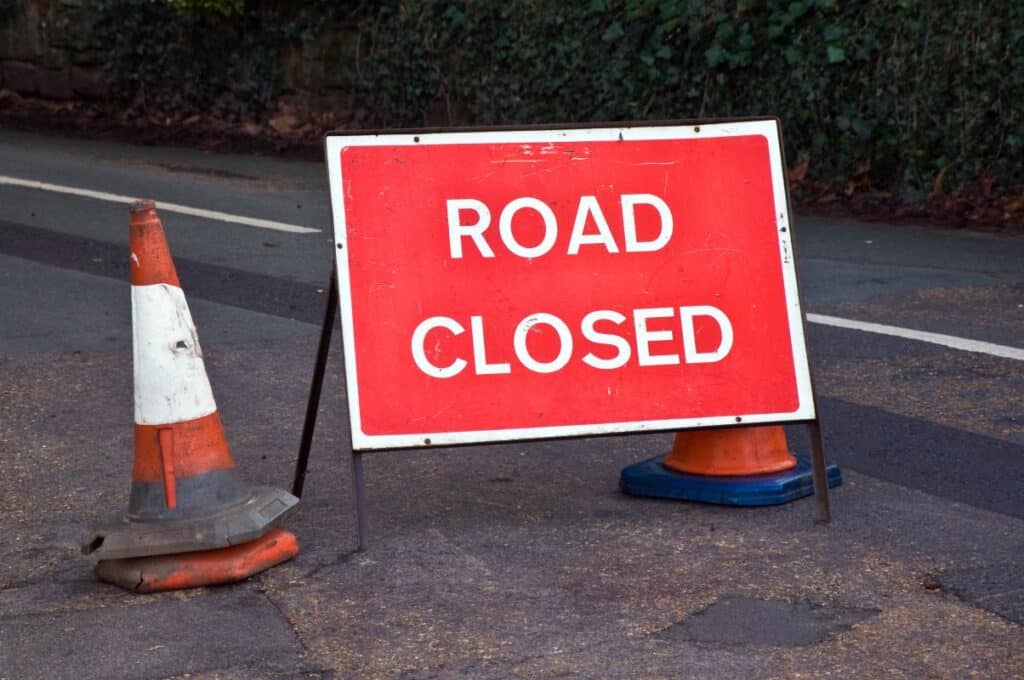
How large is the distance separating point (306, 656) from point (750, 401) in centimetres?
167

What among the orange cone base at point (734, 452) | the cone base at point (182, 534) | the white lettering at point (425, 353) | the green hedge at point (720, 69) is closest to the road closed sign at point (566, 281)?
the white lettering at point (425, 353)

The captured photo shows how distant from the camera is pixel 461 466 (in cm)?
572

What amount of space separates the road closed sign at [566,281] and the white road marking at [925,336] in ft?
7.85

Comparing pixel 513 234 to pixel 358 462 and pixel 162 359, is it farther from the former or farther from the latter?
pixel 162 359

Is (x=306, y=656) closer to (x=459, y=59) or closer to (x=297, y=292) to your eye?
(x=297, y=292)

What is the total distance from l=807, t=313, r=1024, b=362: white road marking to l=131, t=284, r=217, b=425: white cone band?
3.79m

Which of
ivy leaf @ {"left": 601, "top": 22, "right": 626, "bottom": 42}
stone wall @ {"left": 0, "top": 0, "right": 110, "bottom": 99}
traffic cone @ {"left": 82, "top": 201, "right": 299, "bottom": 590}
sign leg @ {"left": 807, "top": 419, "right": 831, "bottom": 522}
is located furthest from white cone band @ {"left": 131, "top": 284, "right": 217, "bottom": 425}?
stone wall @ {"left": 0, "top": 0, "right": 110, "bottom": 99}

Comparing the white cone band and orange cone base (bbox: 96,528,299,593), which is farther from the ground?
the white cone band

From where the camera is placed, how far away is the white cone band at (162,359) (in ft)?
15.4

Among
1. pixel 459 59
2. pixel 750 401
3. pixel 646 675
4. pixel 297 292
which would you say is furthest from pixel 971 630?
pixel 459 59

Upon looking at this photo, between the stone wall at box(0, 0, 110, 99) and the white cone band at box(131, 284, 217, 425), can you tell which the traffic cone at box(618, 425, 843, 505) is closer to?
the white cone band at box(131, 284, 217, 425)

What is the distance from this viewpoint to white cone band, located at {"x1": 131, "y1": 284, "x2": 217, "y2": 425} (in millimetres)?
4703

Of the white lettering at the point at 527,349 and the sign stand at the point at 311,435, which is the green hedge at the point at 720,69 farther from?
the sign stand at the point at 311,435

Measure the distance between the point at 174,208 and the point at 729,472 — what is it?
7.34 m
